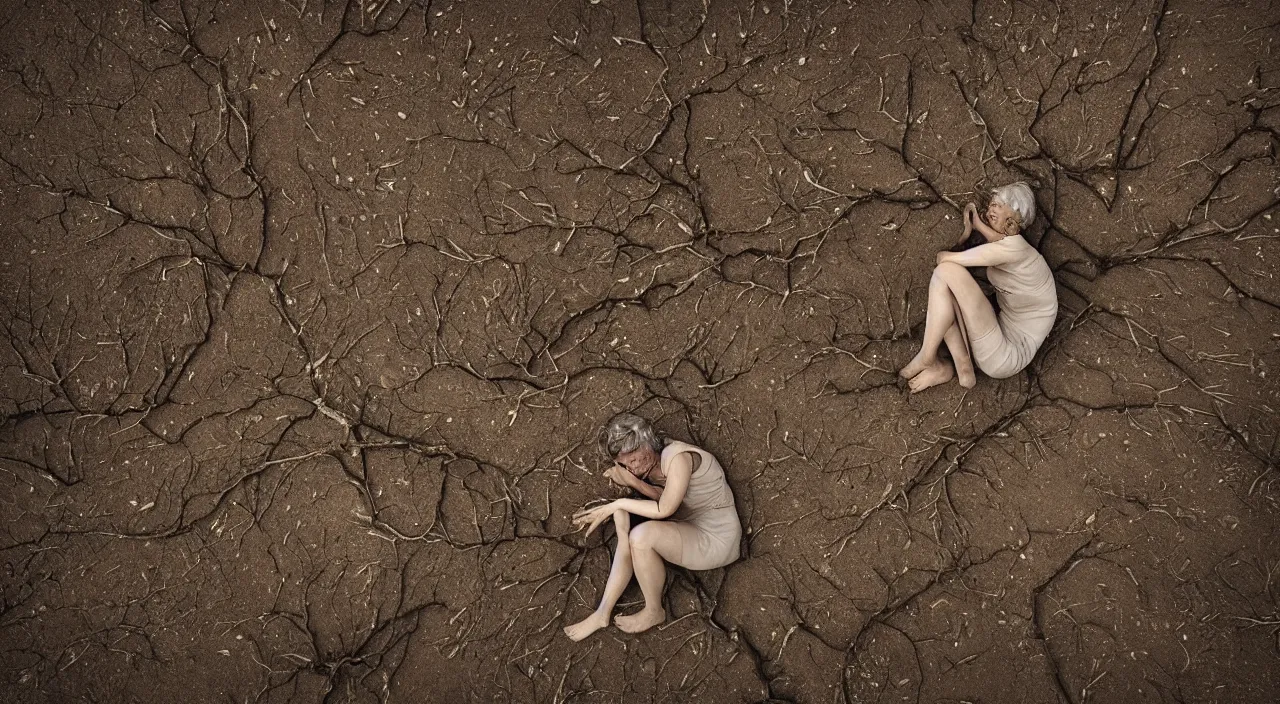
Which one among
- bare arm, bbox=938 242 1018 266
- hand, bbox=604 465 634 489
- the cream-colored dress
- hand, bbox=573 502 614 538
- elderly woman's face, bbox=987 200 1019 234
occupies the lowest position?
hand, bbox=573 502 614 538

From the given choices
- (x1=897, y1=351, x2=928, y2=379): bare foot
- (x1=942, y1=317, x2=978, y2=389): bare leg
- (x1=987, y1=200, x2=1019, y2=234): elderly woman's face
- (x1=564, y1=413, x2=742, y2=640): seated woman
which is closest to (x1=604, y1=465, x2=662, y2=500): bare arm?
(x1=564, y1=413, x2=742, y2=640): seated woman

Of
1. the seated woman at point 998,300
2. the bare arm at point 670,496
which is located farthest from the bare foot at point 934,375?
the bare arm at point 670,496

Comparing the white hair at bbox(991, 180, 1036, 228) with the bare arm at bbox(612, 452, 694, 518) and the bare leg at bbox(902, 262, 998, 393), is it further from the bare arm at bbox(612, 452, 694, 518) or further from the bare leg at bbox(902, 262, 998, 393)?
the bare arm at bbox(612, 452, 694, 518)

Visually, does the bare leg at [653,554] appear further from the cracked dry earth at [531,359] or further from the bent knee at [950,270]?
the bent knee at [950,270]

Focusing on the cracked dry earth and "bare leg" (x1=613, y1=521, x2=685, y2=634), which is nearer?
"bare leg" (x1=613, y1=521, x2=685, y2=634)

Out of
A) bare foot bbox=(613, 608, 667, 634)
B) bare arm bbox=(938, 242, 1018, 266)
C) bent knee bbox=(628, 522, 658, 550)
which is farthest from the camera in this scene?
bare foot bbox=(613, 608, 667, 634)

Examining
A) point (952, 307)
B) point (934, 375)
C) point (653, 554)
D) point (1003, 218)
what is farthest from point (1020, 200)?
point (653, 554)

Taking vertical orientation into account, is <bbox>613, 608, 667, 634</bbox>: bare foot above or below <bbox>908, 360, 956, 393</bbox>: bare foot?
below

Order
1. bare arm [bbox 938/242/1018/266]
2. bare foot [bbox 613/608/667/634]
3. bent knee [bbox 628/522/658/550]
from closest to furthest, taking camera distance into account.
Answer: bare arm [bbox 938/242/1018/266], bent knee [bbox 628/522/658/550], bare foot [bbox 613/608/667/634]
